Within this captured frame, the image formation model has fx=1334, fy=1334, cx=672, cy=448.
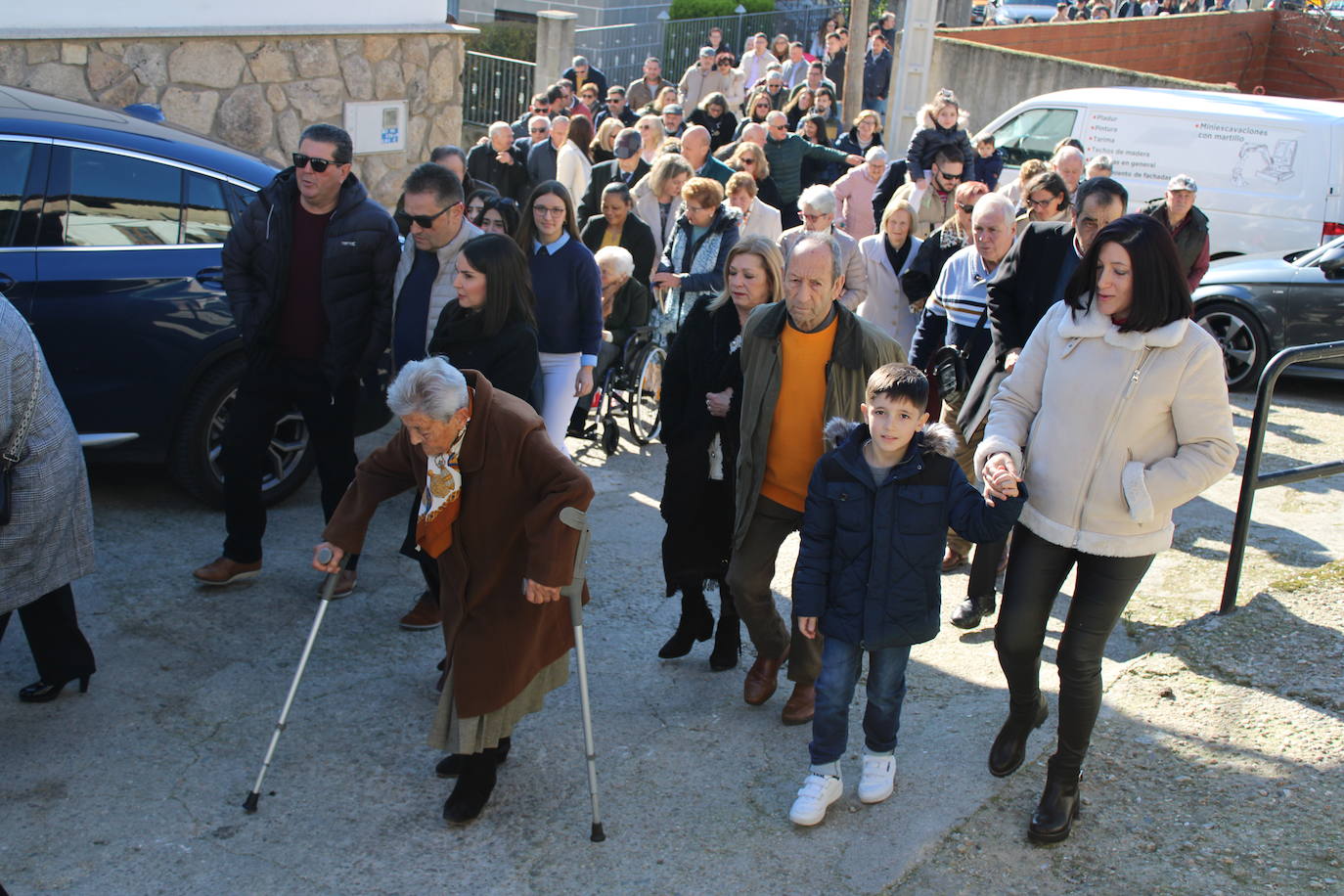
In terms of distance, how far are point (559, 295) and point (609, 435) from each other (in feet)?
6.49

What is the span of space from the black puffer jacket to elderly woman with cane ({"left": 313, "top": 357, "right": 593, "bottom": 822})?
1644 millimetres

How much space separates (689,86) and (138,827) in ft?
56.7

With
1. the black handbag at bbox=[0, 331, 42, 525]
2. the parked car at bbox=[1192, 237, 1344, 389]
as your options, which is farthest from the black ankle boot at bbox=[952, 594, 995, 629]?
the parked car at bbox=[1192, 237, 1344, 389]

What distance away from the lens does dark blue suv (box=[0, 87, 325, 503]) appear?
6.04 metres

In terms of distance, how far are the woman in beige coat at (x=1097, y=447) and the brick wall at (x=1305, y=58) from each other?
21914 millimetres

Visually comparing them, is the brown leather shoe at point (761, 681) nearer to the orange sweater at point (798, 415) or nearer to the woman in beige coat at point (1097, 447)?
the orange sweater at point (798, 415)

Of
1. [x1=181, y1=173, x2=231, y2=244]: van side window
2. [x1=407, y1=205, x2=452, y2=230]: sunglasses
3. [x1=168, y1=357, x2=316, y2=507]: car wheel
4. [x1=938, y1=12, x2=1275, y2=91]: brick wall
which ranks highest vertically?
[x1=938, y1=12, x2=1275, y2=91]: brick wall

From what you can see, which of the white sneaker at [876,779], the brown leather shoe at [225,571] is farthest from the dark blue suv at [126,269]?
the white sneaker at [876,779]

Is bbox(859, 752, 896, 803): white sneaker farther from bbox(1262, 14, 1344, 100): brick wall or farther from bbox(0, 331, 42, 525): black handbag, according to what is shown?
bbox(1262, 14, 1344, 100): brick wall

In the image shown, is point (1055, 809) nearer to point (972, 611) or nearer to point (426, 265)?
point (972, 611)

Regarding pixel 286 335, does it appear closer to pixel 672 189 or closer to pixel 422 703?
pixel 422 703

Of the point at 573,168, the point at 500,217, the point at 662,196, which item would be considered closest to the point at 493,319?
the point at 500,217

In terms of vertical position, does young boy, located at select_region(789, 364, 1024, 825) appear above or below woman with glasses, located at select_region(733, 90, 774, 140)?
below

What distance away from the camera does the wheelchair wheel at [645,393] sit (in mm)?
8367
